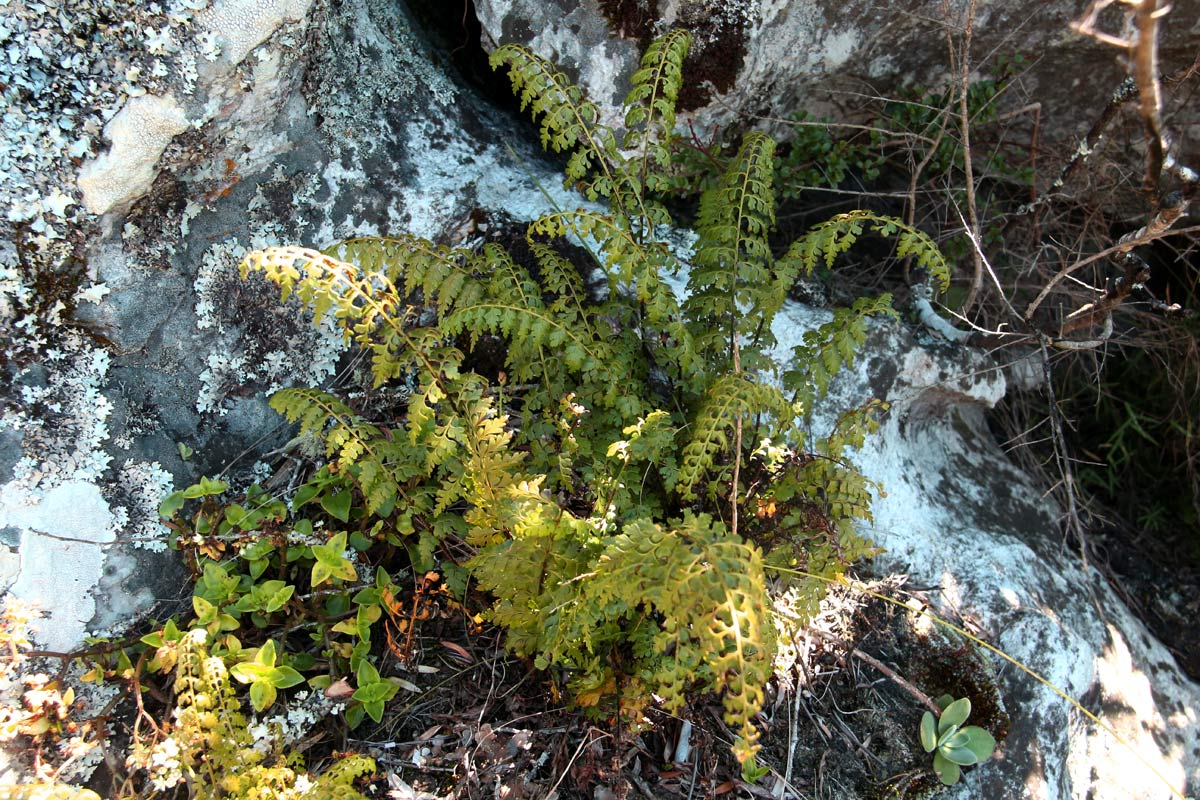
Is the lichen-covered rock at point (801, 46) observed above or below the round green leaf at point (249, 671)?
above

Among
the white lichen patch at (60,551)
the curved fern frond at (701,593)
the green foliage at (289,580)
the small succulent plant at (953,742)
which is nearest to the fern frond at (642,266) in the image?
the curved fern frond at (701,593)

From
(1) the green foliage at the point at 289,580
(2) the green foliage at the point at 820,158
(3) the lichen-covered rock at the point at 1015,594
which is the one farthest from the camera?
(2) the green foliage at the point at 820,158

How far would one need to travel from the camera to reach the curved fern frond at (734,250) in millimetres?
3064

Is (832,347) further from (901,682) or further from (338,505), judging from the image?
(338,505)

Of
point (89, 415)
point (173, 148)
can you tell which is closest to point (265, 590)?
point (89, 415)

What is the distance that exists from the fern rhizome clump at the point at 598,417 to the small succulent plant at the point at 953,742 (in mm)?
787

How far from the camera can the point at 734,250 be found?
308cm

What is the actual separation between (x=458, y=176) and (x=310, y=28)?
873mm

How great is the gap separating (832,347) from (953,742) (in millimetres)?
1643

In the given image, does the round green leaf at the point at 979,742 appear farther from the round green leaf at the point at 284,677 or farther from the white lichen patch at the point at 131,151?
the white lichen patch at the point at 131,151

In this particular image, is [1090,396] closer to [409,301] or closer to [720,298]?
[720,298]

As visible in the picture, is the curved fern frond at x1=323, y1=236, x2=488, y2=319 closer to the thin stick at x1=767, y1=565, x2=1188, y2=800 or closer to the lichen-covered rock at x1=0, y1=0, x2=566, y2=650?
the lichen-covered rock at x1=0, y1=0, x2=566, y2=650

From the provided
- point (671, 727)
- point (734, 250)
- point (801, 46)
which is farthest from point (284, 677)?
point (801, 46)

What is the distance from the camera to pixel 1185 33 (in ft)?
12.6
